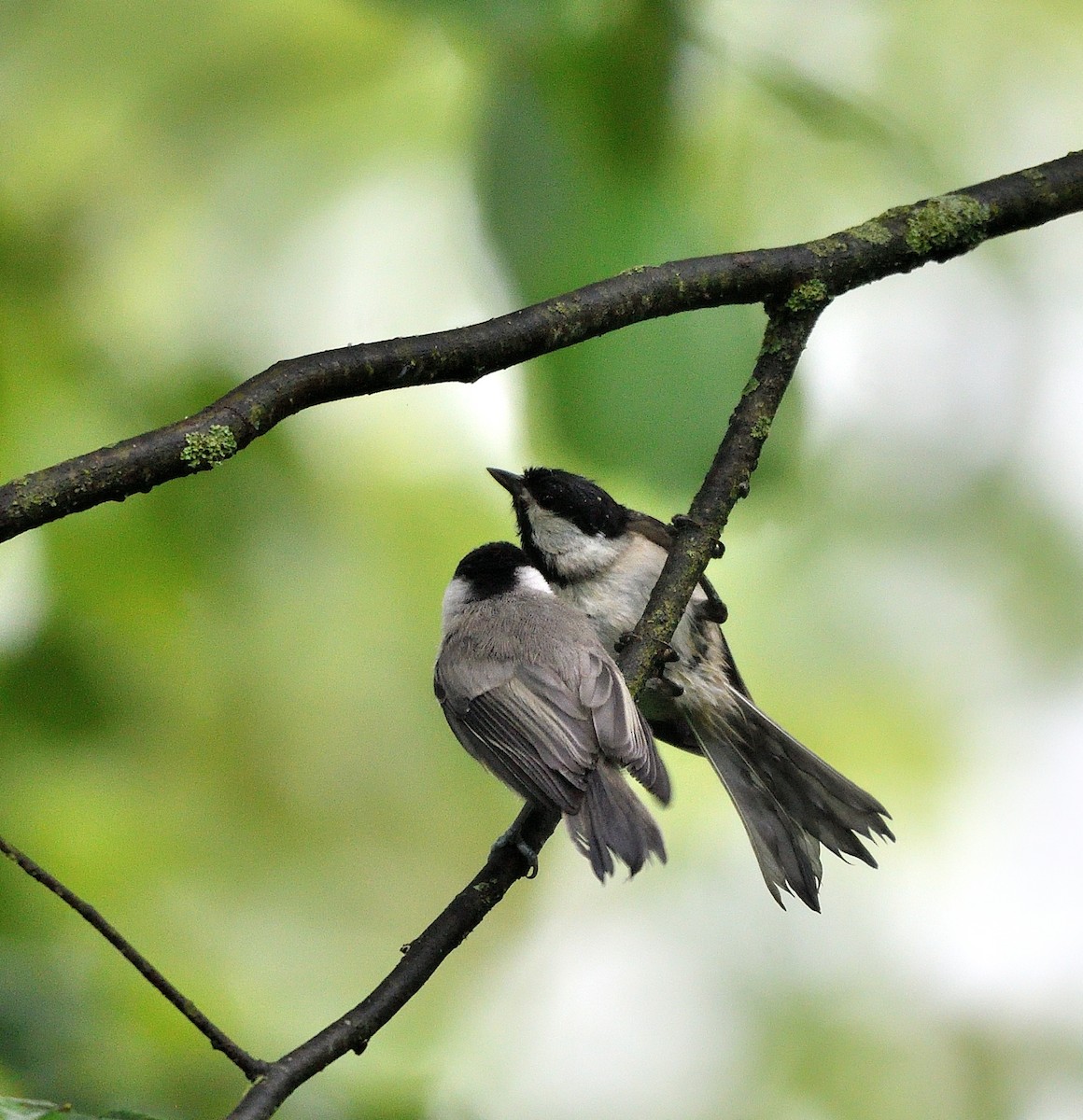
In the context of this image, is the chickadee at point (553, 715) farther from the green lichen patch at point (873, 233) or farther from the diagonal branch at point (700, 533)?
the green lichen patch at point (873, 233)

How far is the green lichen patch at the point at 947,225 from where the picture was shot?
227 cm

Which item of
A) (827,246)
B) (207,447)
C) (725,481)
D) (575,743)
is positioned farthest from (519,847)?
→ (827,246)

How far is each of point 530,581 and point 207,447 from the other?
5.46 ft

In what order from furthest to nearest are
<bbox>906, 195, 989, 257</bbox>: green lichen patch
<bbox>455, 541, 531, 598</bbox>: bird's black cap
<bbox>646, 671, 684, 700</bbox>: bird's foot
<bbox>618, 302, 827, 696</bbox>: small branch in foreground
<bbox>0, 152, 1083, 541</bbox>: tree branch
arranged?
1. <bbox>455, 541, 531, 598</bbox>: bird's black cap
2. <bbox>646, 671, 684, 700</bbox>: bird's foot
3. <bbox>906, 195, 989, 257</bbox>: green lichen patch
4. <bbox>618, 302, 827, 696</bbox>: small branch in foreground
5. <bbox>0, 152, 1083, 541</bbox>: tree branch

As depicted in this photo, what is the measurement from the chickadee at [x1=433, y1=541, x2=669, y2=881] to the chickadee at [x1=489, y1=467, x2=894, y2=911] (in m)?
0.14

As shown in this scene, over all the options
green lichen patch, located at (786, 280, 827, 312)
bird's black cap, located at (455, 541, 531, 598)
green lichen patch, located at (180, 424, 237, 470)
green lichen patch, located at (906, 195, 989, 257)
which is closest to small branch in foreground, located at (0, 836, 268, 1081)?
green lichen patch, located at (180, 424, 237, 470)

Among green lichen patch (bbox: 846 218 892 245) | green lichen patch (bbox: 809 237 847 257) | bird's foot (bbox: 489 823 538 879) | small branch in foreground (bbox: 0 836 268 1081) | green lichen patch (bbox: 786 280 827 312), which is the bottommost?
small branch in foreground (bbox: 0 836 268 1081)

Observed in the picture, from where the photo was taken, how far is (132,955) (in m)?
1.46

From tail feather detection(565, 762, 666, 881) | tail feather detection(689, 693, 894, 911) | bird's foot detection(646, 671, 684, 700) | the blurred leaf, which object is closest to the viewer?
the blurred leaf

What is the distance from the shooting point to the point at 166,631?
2.83 metres

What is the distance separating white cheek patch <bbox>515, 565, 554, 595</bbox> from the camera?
10.1 feet

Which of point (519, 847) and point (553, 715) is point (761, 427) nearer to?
point (553, 715)

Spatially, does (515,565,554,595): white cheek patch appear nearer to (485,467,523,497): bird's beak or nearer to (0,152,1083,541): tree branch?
(485,467,523,497): bird's beak

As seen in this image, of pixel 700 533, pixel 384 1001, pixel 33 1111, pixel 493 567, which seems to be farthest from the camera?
pixel 493 567
